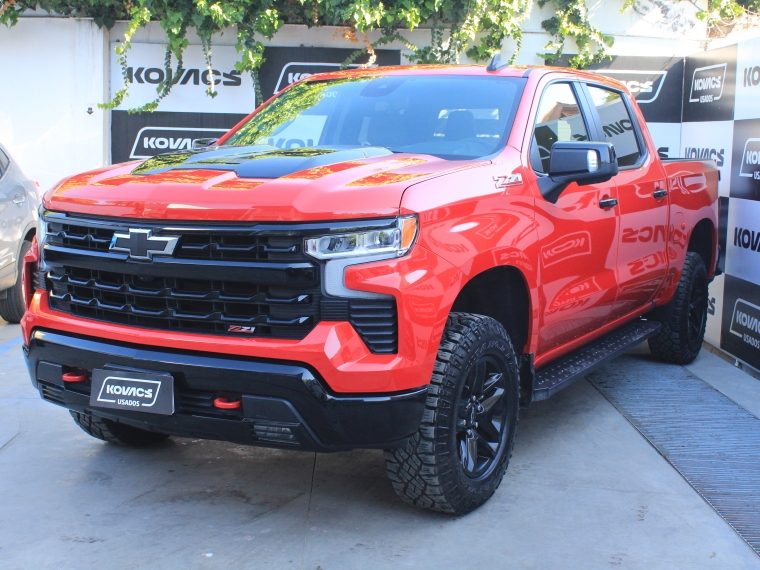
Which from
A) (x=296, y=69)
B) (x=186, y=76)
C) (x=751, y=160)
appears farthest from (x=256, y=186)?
(x=186, y=76)

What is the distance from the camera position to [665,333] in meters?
5.91

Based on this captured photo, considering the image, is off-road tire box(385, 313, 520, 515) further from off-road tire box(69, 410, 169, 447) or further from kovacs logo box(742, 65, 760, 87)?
kovacs logo box(742, 65, 760, 87)

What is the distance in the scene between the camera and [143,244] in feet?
10.0

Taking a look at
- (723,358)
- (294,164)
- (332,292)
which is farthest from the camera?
(723,358)

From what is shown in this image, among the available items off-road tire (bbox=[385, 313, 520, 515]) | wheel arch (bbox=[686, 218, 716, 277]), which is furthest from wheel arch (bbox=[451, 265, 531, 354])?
wheel arch (bbox=[686, 218, 716, 277])

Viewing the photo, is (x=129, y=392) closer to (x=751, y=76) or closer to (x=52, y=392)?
(x=52, y=392)

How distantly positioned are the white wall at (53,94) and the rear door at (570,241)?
6.73 meters

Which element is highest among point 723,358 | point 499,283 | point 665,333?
point 499,283

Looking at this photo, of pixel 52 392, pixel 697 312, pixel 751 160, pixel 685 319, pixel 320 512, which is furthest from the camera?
pixel 751 160

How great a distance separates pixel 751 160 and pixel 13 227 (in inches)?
225

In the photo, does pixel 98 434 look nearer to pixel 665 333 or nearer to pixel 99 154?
pixel 665 333

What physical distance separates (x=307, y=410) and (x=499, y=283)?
1.23m

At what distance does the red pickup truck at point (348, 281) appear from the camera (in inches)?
114

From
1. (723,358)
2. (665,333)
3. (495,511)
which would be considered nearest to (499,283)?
(495,511)
